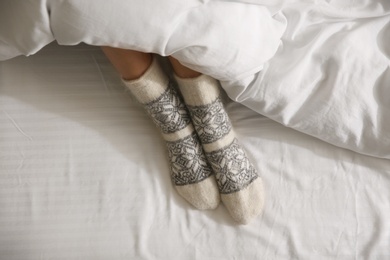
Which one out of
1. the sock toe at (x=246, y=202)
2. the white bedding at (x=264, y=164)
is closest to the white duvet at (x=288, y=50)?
the white bedding at (x=264, y=164)

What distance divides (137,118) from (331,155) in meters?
0.35

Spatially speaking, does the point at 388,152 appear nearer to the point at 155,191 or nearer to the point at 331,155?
the point at 331,155

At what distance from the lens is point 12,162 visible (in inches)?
28.6

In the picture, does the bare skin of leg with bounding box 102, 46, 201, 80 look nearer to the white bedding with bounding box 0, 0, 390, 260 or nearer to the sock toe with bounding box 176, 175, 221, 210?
the white bedding with bounding box 0, 0, 390, 260

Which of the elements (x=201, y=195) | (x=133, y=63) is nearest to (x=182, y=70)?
(x=133, y=63)

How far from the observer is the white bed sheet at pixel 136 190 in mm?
700

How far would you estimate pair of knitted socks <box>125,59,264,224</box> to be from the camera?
0.71m

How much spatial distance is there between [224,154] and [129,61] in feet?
0.74

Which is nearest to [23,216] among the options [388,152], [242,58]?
[242,58]

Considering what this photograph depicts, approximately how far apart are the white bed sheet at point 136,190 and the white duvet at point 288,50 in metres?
0.06

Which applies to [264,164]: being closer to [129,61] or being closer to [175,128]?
[175,128]

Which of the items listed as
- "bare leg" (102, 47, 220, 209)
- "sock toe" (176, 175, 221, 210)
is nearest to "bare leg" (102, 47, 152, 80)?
"bare leg" (102, 47, 220, 209)

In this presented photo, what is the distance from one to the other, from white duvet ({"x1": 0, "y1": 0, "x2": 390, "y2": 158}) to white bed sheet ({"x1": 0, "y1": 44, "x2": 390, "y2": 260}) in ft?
0.20

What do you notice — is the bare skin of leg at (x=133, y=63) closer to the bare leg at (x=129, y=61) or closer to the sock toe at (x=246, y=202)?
the bare leg at (x=129, y=61)
